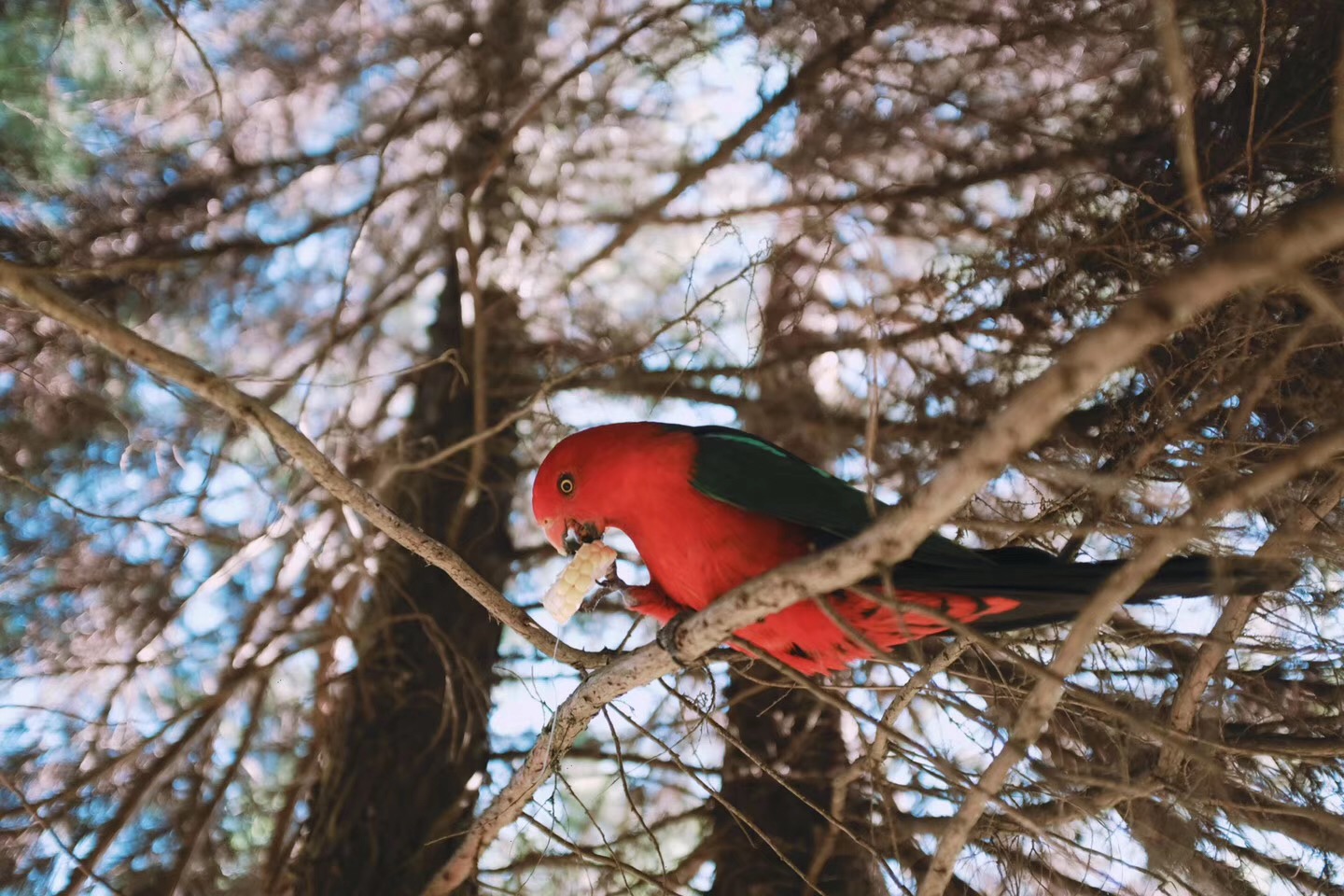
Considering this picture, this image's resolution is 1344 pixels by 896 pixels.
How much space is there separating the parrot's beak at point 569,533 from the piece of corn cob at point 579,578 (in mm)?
117

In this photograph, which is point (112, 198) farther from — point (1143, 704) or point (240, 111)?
point (1143, 704)

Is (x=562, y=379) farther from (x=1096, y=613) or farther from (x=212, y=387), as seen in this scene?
(x=1096, y=613)

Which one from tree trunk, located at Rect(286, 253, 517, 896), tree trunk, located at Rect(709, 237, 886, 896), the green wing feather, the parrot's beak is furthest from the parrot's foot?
tree trunk, located at Rect(709, 237, 886, 896)

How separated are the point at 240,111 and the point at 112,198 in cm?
87

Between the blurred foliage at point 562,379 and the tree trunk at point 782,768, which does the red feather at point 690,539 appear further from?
the tree trunk at point 782,768

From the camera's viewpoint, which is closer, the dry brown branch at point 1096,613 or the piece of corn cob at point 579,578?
the dry brown branch at point 1096,613

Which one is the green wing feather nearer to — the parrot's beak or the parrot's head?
the parrot's head

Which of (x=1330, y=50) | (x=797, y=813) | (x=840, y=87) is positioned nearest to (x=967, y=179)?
(x=840, y=87)

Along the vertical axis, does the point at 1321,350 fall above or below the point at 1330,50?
below

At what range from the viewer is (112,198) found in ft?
16.3

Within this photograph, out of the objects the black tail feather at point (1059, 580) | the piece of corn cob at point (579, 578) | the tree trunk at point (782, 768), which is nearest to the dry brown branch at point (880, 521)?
the piece of corn cob at point (579, 578)

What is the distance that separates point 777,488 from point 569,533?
99cm

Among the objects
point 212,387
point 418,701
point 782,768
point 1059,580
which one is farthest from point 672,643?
point 418,701

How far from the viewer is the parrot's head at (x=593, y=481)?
3.49 metres
